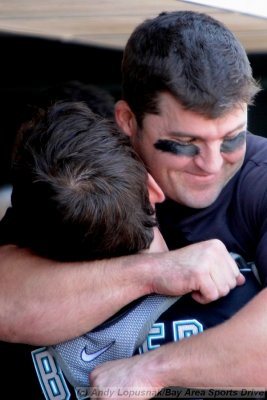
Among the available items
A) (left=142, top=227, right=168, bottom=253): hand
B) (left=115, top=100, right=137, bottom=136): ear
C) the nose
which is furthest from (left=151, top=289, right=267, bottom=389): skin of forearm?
(left=115, top=100, right=137, bottom=136): ear

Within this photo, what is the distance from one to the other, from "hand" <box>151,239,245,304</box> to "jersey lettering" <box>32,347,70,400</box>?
269 mm

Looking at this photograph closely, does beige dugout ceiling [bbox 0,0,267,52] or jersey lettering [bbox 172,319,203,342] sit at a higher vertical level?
beige dugout ceiling [bbox 0,0,267,52]

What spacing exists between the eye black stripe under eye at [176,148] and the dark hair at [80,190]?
7.6 inches

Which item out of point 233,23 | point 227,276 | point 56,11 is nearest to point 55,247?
point 227,276

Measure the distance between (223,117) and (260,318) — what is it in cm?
48

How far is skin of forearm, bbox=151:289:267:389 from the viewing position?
145cm

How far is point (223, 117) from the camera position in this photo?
1687 mm

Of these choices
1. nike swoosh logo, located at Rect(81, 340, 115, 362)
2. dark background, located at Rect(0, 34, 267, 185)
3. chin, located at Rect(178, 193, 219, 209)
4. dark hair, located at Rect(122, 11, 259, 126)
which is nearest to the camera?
nike swoosh logo, located at Rect(81, 340, 115, 362)

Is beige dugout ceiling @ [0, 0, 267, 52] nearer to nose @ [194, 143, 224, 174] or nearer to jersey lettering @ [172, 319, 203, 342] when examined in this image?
nose @ [194, 143, 224, 174]


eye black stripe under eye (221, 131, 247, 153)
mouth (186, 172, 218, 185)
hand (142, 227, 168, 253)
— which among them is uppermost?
eye black stripe under eye (221, 131, 247, 153)

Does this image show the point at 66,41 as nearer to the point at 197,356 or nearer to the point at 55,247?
the point at 55,247

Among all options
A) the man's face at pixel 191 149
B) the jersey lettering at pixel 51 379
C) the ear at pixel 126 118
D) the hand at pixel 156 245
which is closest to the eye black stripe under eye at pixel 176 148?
the man's face at pixel 191 149

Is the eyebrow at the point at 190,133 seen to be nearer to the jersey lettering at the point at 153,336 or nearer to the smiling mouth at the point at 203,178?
the smiling mouth at the point at 203,178

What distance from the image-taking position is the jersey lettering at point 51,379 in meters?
1.57
